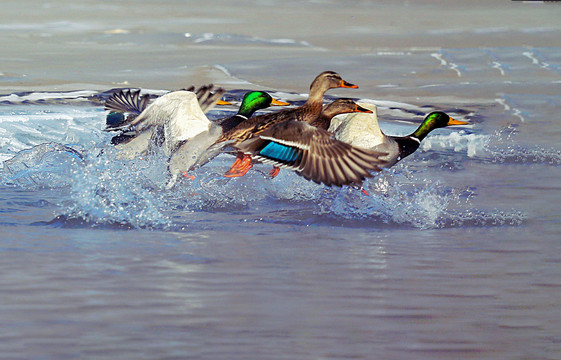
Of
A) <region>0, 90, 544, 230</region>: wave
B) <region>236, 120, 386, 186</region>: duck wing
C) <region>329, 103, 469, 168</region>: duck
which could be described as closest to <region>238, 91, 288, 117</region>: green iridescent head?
<region>0, 90, 544, 230</region>: wave

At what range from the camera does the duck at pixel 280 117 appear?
7.89m

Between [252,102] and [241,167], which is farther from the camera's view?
[252,102]

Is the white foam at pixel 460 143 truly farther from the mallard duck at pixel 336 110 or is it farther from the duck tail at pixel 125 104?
the duck tail at pixel 125 104

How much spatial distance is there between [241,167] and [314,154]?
1.45 meters

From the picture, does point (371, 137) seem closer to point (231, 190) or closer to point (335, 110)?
point (335, 110)

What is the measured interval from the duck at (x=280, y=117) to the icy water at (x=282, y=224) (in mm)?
196

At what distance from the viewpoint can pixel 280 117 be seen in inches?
313

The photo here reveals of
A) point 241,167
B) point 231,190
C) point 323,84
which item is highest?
point 323,84

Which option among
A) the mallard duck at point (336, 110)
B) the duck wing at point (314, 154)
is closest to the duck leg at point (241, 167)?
the mallard duck at point (336, 110)

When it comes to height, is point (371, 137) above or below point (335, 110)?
below

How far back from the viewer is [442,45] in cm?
1555

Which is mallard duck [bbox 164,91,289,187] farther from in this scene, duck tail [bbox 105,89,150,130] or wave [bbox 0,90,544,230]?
duck tail [bbox 105,89,150,130]

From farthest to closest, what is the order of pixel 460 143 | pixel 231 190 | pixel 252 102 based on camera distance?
pixel 460 143 < pixel 252 102 < pixel 231 190

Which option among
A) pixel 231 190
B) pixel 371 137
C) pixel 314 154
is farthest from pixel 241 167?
pixel 314 154
